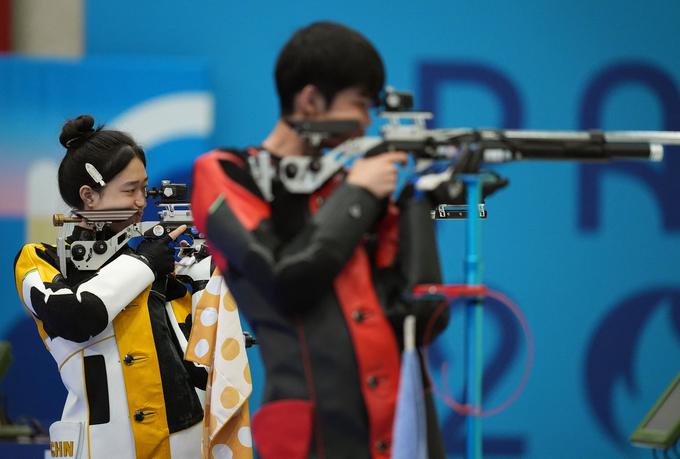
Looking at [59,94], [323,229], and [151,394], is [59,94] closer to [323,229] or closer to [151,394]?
[151,394]

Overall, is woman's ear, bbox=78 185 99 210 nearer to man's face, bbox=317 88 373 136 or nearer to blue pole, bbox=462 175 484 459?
man's face, bbox=317 88 373 136

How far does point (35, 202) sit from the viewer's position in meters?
4.27

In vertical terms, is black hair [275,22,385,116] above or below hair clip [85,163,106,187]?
above

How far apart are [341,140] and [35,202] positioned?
256 cm

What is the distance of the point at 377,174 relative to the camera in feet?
6.33

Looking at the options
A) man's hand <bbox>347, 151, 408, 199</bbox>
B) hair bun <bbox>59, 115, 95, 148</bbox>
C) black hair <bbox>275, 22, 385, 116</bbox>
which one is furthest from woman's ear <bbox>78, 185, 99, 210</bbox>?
man's hand <bbox>347, 151, 408, 199</bbox>

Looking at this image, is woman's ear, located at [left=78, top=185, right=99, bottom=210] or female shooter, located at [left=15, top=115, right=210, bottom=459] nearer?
female shooter, located at [left=15, top=115, right=210, bottom=459]

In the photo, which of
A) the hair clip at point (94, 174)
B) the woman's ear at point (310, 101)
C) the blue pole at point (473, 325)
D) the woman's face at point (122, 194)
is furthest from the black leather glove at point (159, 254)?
the blue pole at point (473, 325)

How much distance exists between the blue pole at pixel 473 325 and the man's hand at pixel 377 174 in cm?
15

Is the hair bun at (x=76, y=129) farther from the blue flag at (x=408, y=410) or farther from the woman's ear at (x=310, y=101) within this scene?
the blue flag at (x=408, y=410)

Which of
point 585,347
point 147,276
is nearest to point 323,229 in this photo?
point 147,276

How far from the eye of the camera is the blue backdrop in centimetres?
452

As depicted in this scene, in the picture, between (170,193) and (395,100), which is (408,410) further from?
(170,193)

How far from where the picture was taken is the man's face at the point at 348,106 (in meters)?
2.02
